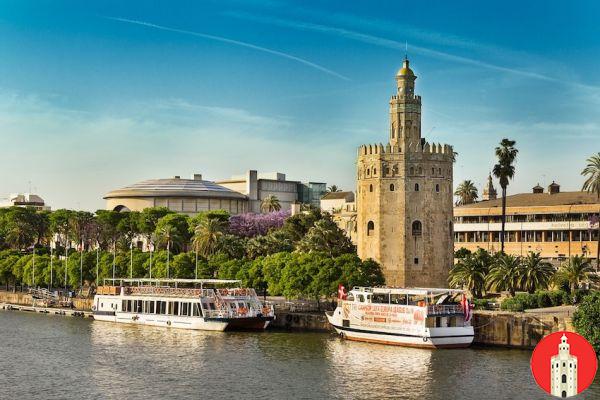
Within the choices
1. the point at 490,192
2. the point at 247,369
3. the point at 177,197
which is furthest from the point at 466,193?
the point at 247,369

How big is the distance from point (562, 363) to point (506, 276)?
5301 centimetres

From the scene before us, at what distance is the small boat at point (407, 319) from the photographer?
6359cm

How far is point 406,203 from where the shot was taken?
8981cm

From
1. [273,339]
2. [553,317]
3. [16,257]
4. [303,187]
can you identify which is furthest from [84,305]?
[303,187]

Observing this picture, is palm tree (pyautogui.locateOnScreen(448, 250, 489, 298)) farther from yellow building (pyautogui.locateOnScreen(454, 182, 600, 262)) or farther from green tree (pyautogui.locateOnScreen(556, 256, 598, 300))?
yellow building (pyautogui.locateOnScreen(454, 182, 600, 262))

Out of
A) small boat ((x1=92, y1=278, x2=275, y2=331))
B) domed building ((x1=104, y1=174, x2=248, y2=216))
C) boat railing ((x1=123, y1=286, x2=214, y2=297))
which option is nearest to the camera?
small boat ((x1=92, y1=278, x2=275, y2=331))

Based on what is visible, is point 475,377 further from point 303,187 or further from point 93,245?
point 303,187

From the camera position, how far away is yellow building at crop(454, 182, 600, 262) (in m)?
107

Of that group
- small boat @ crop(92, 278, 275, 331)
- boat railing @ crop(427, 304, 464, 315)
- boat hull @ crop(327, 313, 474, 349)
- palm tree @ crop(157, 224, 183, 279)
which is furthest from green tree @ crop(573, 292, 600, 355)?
palm tree @ crop(157, 224, 183, 279)

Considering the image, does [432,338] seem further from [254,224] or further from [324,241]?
[254,224]

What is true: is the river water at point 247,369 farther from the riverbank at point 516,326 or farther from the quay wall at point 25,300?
the quay wall at point 25,300

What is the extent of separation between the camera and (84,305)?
99625 mm

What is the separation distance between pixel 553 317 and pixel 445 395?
1812cm

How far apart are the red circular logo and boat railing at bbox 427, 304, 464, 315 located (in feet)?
138
